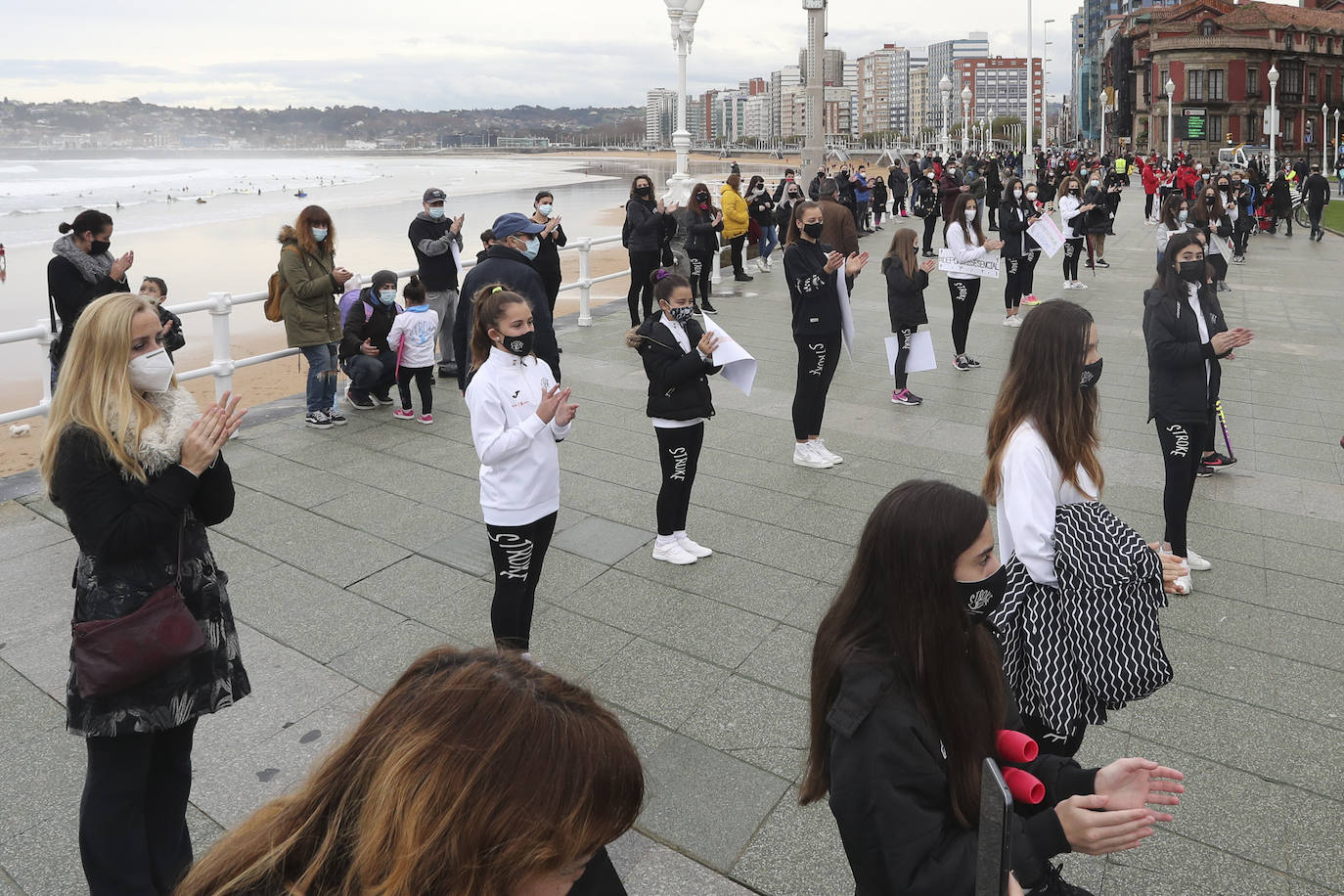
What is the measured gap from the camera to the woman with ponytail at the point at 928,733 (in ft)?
6.35

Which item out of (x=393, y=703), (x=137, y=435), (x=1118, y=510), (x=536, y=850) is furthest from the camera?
(x=1118, y=510)

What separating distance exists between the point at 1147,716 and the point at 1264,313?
13195 millimetres

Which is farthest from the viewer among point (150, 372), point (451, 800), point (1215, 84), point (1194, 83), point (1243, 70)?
point (1194, 83)

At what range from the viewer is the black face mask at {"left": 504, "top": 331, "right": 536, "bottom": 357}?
4480 millimetres

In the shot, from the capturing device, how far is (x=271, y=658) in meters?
4.89

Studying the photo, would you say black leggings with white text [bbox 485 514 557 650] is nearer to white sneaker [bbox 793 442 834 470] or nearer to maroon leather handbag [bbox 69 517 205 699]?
maroon leather handbag [bbox 69 517 205 699]

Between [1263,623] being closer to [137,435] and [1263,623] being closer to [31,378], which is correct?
[137,435]

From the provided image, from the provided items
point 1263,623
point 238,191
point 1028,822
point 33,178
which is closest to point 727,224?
point 1263,623

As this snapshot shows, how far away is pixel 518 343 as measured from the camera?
449cm

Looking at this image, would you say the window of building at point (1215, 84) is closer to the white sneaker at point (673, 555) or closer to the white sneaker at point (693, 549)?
the white sneaker at point (693, 549)

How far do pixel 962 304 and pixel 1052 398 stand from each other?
26.1 ft

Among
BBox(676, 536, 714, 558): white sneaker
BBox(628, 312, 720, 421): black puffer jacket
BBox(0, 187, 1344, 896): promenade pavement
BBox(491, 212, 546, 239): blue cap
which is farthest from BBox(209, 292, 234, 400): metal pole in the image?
BBox(676, 536, 714, 558): white sneaker

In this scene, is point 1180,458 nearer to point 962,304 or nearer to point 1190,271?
point 1190,271

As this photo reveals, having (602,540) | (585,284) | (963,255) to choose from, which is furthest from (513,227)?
(585,284)
